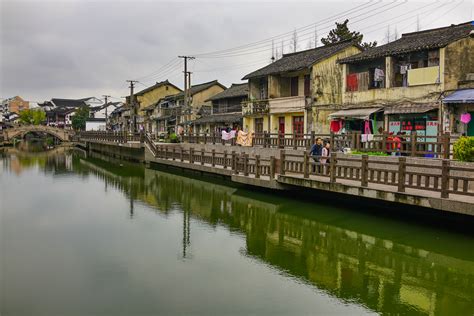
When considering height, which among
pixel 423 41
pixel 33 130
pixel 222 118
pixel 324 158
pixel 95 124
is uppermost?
pixel 423 41

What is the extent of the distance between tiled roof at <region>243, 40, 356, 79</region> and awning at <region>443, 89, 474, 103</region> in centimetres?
1054

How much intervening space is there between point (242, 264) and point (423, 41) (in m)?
18.5

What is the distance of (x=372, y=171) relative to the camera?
46.2 feet

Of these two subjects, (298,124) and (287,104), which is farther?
(287,104)

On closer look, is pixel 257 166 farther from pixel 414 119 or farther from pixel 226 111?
pixel 226 111

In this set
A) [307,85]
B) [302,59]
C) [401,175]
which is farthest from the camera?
[302,59]

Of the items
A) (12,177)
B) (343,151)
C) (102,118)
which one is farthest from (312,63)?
(102,118)

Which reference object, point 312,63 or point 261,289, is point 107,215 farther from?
point 312,63

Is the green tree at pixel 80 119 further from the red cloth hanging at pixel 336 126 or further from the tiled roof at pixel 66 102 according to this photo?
the red cloth hanging at pixel 336 126

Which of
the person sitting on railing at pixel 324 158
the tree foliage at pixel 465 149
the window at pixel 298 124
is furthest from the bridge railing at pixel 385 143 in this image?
the window at pixel 298 124

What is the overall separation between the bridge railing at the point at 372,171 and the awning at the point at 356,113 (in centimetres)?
709

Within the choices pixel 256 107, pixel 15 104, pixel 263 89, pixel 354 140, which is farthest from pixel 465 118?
pixel 15 104

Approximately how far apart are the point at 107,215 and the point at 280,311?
1150 centimetres

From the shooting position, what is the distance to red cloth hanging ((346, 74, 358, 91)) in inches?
1049
